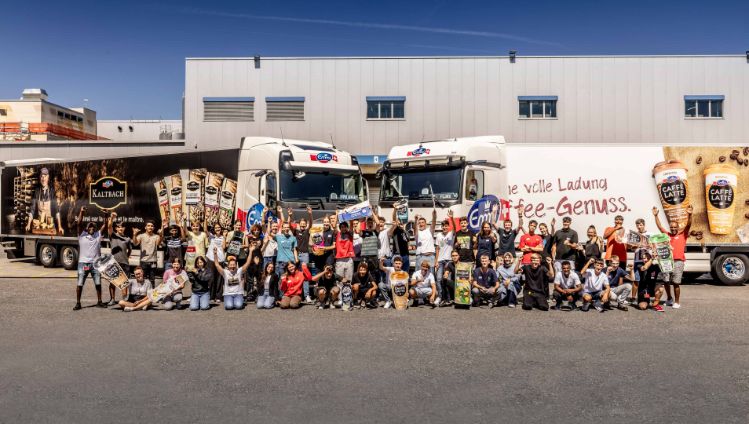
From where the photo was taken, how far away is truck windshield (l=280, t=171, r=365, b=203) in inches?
501

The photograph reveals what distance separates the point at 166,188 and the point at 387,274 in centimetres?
704

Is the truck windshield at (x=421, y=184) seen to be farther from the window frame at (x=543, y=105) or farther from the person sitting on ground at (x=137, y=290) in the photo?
the window frame at (x=543, y=105)

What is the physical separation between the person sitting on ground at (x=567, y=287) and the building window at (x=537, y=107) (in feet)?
47.8

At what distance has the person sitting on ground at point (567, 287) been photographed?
33.6 feet

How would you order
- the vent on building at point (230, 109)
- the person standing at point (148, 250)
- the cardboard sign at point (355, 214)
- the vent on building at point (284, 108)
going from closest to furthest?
the person standing at point (148, 250)
the cardboard sign at point (355, 214)
the vent on building at point (284, 108)
the vent on building at point (230, 109)

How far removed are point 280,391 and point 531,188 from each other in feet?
31.2

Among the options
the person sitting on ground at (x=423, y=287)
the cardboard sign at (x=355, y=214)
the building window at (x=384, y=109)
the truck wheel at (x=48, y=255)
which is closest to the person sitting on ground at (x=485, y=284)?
the person sitting on ground at (x=423, y=287)

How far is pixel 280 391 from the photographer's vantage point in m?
5.50

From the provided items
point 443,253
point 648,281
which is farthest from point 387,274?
point 648,281

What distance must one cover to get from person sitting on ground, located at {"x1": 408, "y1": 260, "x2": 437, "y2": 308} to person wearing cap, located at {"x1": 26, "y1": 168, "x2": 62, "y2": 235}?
39.1ft

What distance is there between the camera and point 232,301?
10375mm

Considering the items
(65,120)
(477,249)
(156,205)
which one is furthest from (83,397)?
(65,120)

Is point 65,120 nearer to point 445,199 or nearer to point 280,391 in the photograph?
point 445,199

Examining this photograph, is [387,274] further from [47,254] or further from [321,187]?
[47,254]
